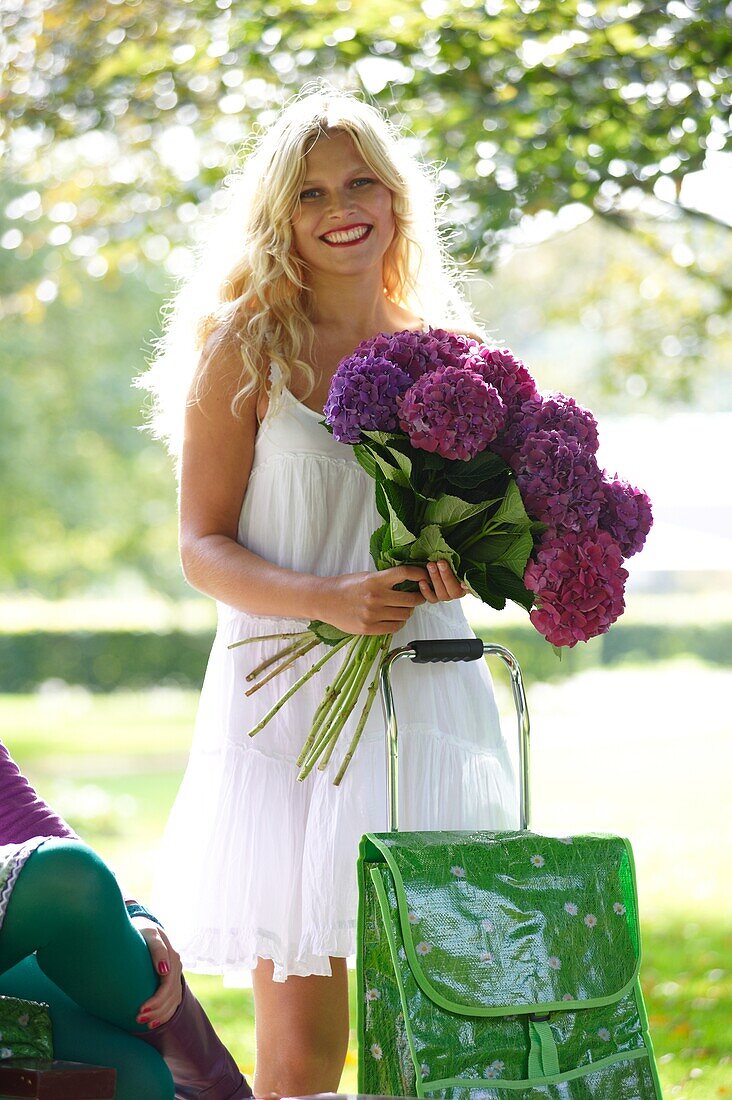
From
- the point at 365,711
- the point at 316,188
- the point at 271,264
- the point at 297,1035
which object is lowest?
the point at 297,1035

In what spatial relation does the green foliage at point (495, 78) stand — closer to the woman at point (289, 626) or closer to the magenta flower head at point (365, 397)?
the woman at point (289, 626)

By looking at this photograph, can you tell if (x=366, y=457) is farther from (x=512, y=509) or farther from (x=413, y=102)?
(x=413, y=102)

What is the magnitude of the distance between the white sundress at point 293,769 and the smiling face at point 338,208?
10.5 inches

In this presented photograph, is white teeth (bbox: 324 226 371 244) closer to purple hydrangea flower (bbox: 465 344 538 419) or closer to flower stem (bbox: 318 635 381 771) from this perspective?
purple hydrangea flower (bbox: 465 344 538 419)

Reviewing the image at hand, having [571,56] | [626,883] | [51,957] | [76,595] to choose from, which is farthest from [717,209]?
[76,595]

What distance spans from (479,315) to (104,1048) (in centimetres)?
265

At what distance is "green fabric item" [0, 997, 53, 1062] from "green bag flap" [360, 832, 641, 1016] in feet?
1.71

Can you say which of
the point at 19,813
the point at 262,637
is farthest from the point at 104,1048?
the point at 262,637

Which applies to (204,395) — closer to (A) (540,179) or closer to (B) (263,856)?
(B) (263,856)

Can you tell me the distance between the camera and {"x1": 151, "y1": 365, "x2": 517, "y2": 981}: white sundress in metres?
2.48

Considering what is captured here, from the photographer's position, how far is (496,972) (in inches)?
83.6

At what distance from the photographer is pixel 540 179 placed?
4336 mm

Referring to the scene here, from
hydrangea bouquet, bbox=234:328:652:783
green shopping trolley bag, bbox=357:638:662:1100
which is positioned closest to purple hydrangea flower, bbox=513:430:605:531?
hydrangea bouquet, bbox=234:328:652:783

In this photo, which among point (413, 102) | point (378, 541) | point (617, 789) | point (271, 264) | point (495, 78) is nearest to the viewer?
point (378, 541)
